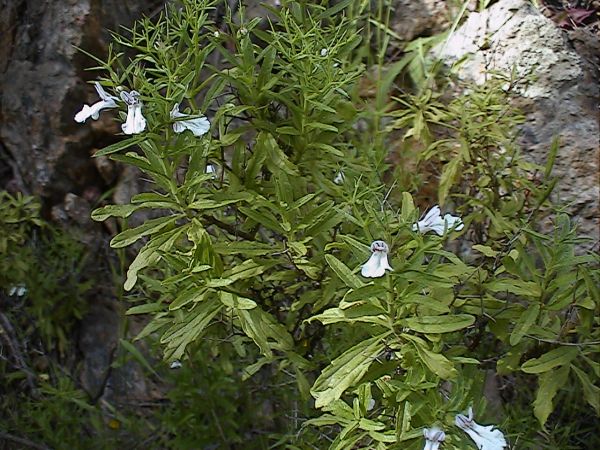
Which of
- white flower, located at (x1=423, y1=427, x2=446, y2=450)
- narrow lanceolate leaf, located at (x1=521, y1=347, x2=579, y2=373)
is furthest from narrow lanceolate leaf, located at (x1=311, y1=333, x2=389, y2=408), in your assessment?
narrow lanceolate leaf, located at (x1=521, y1=347, x2=579, y2=373)

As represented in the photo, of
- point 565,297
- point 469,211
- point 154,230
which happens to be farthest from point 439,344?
point 469,211

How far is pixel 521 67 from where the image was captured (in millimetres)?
2572

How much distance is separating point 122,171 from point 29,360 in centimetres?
82

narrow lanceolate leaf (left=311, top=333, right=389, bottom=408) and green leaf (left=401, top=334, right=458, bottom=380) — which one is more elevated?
green leaf (left=401, top=334, right=458, bottom=380)

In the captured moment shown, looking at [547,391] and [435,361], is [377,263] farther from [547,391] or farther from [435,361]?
[547,391]

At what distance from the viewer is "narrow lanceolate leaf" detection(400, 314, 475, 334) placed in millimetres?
1362

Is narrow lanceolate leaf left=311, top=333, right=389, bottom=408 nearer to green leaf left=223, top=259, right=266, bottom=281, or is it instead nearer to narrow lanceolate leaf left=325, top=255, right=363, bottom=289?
narrow lanceolate leaf left=325, top=255, right=363, bottom=289

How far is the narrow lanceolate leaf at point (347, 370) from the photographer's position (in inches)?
53.3

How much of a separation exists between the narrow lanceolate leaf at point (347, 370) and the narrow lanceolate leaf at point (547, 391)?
430mm

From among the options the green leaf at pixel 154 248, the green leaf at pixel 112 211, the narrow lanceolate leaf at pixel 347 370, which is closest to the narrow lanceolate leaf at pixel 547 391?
the narrow lanceolate leaf at pixel 347 370

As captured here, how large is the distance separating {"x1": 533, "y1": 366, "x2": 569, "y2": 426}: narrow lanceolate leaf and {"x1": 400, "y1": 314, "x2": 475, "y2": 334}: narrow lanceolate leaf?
1.17 feet

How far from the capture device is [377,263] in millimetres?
1339

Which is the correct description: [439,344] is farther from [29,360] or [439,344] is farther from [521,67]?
[29,360]

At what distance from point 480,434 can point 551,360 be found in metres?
0.37
